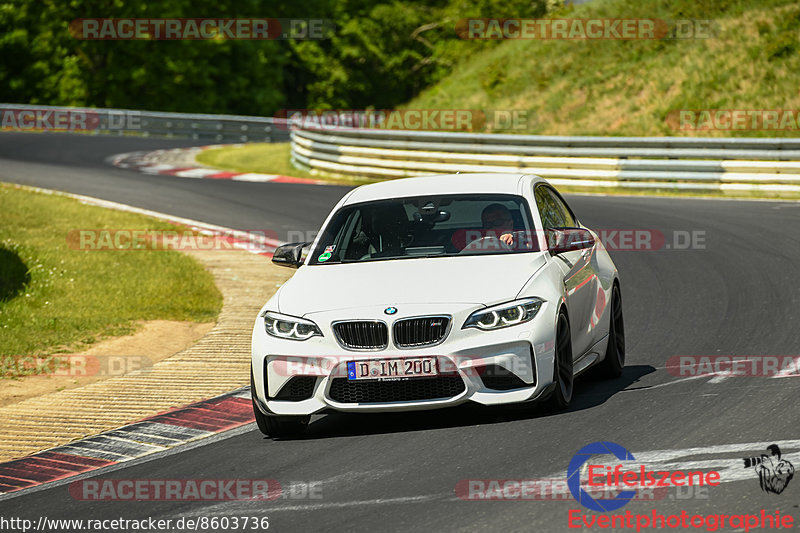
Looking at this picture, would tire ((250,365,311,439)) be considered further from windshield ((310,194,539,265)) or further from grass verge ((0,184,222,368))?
grass verge ((0,184,222,368))

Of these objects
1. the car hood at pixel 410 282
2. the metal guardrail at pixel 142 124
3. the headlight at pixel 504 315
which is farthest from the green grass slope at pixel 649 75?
the headlight at pixel 504 315

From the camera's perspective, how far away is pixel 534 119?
33031mm

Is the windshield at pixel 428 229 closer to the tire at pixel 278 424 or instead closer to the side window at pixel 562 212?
the side window at pixel 562 212

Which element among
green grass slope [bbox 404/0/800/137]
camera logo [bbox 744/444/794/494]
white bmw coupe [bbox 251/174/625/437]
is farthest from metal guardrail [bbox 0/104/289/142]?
camera logo [bbox 744/444/794/494]

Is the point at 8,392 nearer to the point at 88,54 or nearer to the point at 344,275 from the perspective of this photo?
the point at 344,275

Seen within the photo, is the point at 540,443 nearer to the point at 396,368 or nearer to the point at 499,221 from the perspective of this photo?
the point at 396,368

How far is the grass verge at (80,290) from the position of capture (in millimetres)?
12375

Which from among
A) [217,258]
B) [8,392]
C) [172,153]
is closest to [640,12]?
[172,153]

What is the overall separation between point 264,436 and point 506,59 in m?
31.9

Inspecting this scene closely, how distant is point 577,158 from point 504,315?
17.5 meters

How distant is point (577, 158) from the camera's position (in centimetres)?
2448

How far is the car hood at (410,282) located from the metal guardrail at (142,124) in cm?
3544

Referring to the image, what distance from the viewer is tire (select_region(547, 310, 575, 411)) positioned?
301 inches

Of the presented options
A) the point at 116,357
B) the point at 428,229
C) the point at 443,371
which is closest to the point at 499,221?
the point at 428,229
